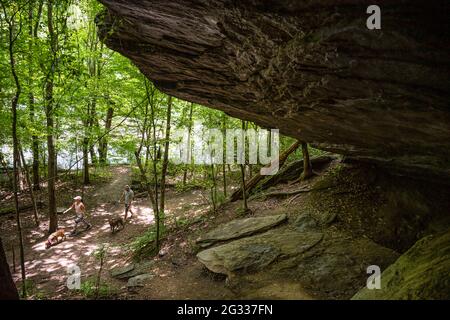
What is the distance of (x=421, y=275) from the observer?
4.26m

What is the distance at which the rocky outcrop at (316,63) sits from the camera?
371cm

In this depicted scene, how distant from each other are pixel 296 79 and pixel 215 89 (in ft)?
7.25

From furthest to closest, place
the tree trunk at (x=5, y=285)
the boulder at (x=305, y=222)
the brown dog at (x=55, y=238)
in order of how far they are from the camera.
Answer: the brown dog at (x=55, y=238)
the boulder at (x=305, y=222)
the tree trunk at (x=5, y=285)

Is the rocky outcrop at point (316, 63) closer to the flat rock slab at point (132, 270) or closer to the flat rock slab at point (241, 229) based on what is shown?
the flat rock slab at point (241, 229)

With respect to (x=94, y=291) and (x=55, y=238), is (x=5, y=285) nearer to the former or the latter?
(x=94, y=291)

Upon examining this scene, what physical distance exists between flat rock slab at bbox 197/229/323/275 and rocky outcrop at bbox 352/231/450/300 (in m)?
2.71

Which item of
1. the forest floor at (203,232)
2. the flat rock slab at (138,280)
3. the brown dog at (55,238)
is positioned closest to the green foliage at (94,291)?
the forest floor at (203,232)

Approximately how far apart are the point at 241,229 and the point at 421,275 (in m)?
5.86

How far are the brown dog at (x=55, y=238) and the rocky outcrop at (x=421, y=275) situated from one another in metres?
13.3

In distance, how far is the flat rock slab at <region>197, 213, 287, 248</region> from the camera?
9156 millimetres

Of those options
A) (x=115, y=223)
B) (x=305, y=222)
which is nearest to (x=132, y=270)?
(x=115, y=223)

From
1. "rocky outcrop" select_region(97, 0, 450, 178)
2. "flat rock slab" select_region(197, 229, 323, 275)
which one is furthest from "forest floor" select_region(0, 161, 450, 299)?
"rocky outcrop" select_region(97, 0, 450, 178)
